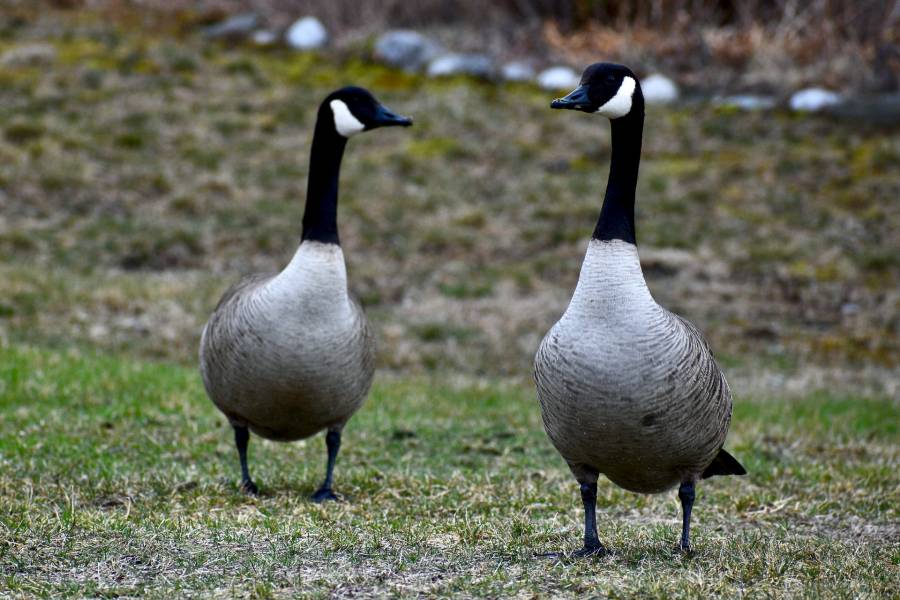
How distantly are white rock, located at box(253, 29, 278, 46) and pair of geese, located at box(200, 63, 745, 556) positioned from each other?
1865 cm

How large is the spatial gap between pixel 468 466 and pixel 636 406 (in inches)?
135

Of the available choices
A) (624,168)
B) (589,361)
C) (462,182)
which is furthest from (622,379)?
(462,182)

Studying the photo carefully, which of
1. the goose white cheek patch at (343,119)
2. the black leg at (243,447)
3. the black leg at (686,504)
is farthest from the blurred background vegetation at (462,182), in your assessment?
the black leg at (686,504)

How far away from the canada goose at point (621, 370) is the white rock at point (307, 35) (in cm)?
1964

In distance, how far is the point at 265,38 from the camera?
24641 millimetres

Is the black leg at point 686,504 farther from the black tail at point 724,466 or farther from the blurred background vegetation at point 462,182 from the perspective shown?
the blurred background vegetation at point 462,182

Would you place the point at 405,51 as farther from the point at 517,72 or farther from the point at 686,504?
the point at 686,504

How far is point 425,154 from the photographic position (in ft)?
63.9

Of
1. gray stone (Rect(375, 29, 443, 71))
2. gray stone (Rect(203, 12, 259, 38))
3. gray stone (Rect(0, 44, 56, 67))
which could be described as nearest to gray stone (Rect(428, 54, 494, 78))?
gray stone (Rect(375, 29, 443, 71))

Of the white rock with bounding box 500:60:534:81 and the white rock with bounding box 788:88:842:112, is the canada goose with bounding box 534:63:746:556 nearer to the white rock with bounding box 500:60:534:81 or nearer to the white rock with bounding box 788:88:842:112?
the white rock with bounding box 788:88:842:112

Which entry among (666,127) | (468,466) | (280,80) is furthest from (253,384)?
(280,80)

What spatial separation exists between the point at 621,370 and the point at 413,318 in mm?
9191

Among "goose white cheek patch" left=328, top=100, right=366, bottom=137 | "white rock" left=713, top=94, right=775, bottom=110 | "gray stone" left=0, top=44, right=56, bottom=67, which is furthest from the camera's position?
"gray stone" left=0, top=44, right=56, bottom=67

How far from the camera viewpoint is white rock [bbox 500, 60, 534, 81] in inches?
867
